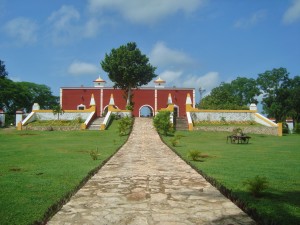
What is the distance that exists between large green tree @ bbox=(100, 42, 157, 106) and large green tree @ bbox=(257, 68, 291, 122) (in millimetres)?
22115

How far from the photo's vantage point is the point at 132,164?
31.4ft

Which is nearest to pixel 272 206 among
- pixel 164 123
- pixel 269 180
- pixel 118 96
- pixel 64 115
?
pixel 269 180

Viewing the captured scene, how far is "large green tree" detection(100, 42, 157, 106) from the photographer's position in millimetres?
33094

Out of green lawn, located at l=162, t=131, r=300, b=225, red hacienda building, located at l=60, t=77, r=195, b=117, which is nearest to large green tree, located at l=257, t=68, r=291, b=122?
red hacienda building, located at l=60, t=77, r=195, b=117

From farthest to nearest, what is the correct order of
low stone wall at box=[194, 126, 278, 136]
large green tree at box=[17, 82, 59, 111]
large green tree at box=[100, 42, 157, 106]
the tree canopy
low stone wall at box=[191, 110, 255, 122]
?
large green tree at box=[17, 82, 59, 111]
the tree canopy
large green tree at box=[100, 42, 157, 106]
low stone wall at box=[191, 110, 255, 122]
low stone wall at box=[194, 126, 278, 136]

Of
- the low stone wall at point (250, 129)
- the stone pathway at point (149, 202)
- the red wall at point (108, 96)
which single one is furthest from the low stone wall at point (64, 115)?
the stone pathway at point (149, 202)

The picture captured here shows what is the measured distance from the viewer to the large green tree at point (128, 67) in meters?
33.1

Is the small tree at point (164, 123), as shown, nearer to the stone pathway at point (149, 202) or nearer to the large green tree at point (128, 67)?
the large green tree at point (128, 67)

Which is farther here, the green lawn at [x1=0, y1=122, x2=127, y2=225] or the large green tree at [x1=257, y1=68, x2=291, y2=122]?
the large green tree at [x1=257, y1=68, x2=291, y2=122]

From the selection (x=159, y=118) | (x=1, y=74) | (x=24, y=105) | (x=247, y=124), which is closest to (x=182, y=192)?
(x=159, y=118)

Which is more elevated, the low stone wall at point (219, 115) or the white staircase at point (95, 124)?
the low stone wall at point (219, 115)

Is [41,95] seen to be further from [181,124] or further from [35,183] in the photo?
[35,183]

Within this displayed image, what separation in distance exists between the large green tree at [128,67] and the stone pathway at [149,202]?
25678 millimetres

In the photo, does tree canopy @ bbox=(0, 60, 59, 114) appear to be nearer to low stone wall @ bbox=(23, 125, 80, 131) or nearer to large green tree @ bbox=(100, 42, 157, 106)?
large green tree @ bbox=(100, 42, 157, 106)
